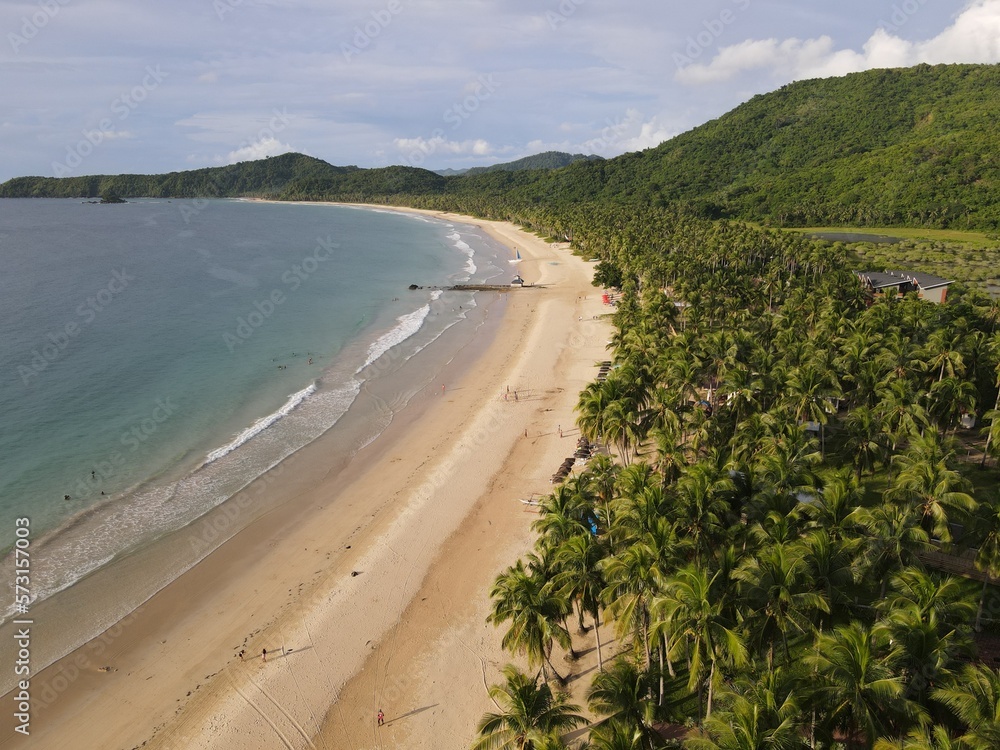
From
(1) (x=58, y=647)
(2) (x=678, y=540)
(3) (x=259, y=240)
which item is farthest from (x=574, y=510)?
(3) (x=259, y=240)

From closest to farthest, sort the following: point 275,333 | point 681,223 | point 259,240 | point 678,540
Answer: point 678,540 < point 275,333 < point 681,223 < point 259,240

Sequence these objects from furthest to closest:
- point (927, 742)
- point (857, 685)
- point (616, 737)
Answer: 1. point (616, 737)
2. point (857, 685)
3. point (927, 742)

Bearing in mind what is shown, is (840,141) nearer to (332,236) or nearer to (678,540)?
(332,236)

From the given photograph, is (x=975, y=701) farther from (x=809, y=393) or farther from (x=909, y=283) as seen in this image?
(x=909, y=283)

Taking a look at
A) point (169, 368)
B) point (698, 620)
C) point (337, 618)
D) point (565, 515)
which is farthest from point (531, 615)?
point (169, 368)

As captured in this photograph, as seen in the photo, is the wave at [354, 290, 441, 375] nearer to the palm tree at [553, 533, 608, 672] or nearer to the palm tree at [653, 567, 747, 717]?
the palm tree at [553, 533, 608, 672]

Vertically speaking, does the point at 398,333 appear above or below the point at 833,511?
below
